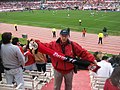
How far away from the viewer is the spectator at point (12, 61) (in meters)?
Answer: 6.71

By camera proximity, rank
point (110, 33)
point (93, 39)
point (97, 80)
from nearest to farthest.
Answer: point (97, 80)
point (93, 39)
point (110, 33)

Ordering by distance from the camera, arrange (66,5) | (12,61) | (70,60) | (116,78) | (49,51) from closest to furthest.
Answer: (116,78), (70,60), (49,51), (12,61), (66,5)

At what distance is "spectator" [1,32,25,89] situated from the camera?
671cm

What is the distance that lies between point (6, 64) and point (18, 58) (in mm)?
→ 367

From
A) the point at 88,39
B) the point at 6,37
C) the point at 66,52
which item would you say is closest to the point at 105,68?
the point at 66,52

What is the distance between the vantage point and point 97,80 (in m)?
8.12

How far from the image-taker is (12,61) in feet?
22.5

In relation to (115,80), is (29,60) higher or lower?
lower

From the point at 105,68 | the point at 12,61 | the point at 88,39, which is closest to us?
the point at 12,61

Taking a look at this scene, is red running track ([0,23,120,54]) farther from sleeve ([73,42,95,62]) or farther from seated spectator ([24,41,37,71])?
sleeve ([73,42,95,62])

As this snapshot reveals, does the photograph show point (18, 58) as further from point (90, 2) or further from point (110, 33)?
point (90, 2)

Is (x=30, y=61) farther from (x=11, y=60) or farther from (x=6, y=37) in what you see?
(x=6, y=37)

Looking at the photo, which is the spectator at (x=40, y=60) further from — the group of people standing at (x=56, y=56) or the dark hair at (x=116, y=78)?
the dark hair at (x=116, y=78)

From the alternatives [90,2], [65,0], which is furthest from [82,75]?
[65,0]
